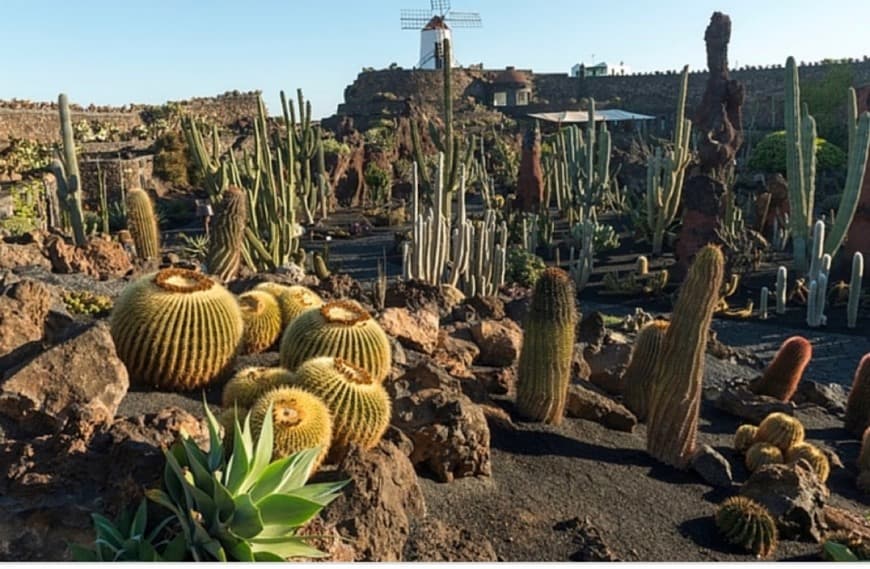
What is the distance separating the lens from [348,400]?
3.65 m

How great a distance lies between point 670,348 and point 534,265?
7.17 meters

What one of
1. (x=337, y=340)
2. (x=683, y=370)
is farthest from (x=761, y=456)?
A: (x=337, y=340)

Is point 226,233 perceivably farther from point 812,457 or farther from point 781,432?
point 812,457

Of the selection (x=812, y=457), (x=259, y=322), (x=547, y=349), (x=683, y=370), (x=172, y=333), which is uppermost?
(x=172, y=333)

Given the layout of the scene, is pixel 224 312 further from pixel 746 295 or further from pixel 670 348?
pixel 746 295

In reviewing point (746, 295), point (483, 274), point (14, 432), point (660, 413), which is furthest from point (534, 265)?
point (14, 432)

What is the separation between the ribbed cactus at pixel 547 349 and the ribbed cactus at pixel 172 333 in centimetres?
192

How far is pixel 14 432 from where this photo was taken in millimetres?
3619

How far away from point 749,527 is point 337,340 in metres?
2.39

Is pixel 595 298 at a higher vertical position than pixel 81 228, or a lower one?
lower

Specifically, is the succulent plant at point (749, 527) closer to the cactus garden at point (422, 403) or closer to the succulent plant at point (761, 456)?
the cactus garden at point (422, 403)

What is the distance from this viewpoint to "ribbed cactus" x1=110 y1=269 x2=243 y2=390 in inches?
167

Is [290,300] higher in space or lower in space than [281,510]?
higher

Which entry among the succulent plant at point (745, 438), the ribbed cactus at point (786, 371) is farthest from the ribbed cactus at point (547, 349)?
the ribbed cactus at point (786, 371)
